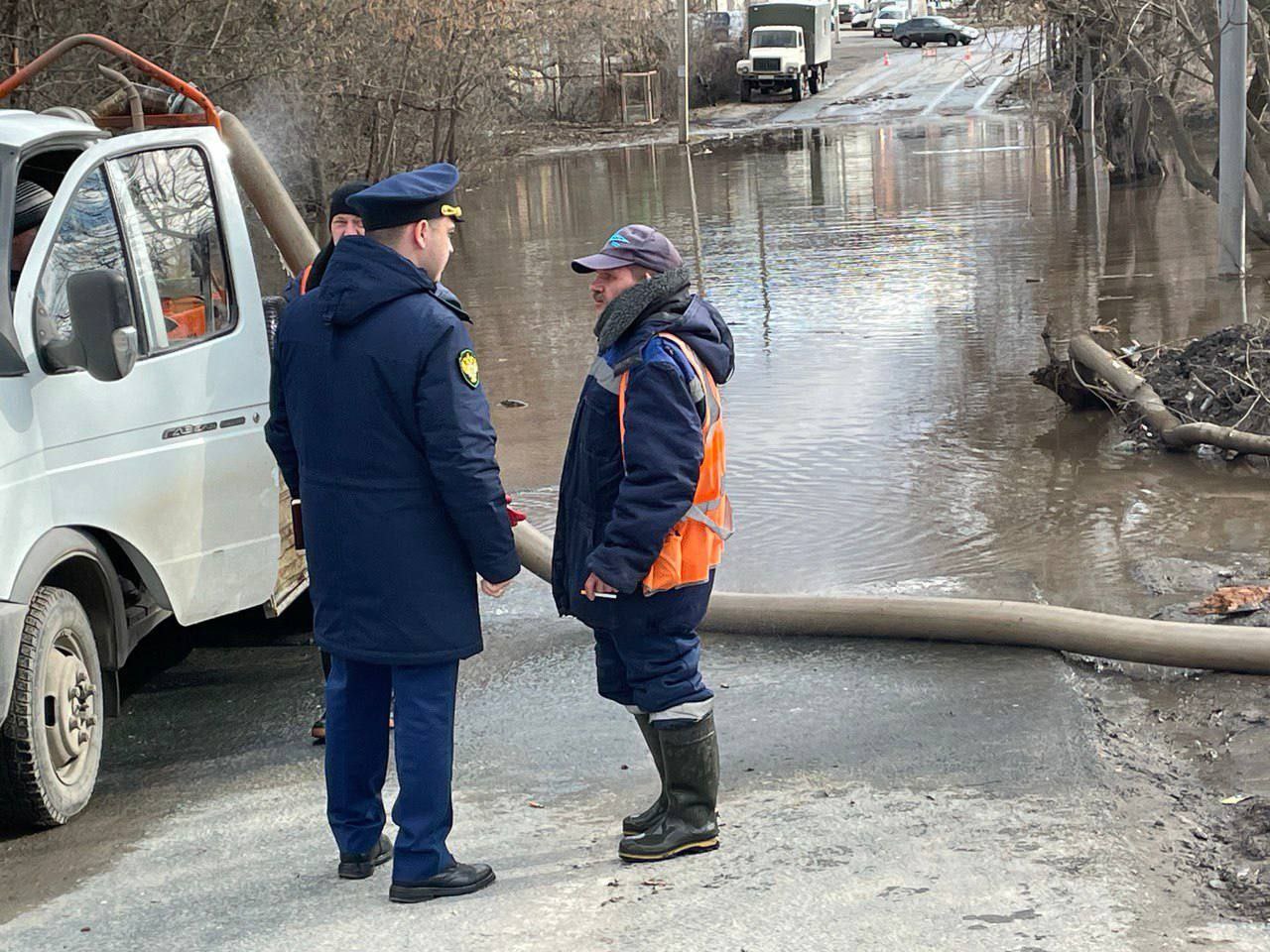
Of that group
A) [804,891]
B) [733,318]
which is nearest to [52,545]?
[804,891]

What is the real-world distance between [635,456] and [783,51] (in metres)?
51.5

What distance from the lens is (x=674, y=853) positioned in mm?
4176

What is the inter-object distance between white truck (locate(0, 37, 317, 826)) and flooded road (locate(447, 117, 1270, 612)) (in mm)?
2732

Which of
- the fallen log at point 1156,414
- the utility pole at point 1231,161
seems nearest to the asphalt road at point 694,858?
the fallen log at point 1156,414

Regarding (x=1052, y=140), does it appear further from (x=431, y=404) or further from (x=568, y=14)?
(x=431, y=404)

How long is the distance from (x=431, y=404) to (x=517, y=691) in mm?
2216

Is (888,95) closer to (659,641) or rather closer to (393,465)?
(659,641)

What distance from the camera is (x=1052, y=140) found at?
107ft

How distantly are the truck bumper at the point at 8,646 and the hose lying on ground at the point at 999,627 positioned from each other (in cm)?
269

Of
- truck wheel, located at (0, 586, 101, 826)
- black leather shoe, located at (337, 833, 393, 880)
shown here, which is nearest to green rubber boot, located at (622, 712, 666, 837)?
black leather shoe, located at (337, 833, 393, 880)

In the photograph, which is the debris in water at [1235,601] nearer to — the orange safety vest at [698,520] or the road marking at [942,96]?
the orange safety vest at [698,520]

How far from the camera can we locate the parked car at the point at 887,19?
76375 millimetres

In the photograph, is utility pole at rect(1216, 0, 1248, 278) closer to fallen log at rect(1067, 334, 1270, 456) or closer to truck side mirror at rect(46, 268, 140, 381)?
fallen log at rect(1067, 334, 1270, 456)

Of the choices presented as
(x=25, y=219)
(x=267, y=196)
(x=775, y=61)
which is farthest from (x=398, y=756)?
(x=775, y=61)
